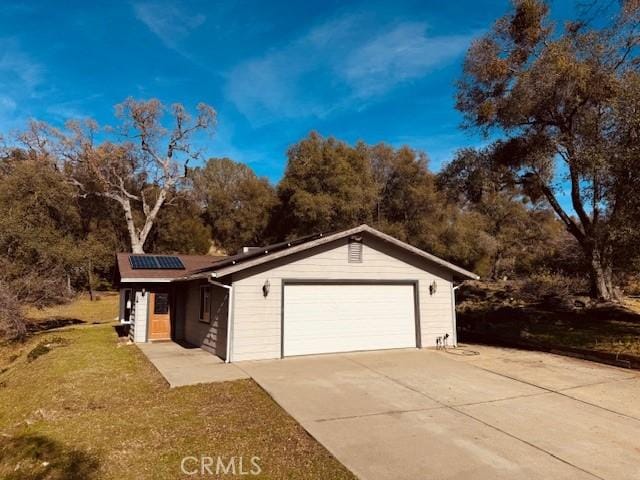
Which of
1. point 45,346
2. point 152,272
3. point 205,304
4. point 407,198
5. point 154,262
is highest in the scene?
point 407,198

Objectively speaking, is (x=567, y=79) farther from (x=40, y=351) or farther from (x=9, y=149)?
(x=9, y=149)

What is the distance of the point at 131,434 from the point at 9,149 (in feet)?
108

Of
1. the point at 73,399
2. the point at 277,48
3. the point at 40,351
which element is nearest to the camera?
the point at 73,399

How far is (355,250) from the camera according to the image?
12562 millimetres

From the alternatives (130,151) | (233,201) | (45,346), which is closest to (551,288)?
(45,346)

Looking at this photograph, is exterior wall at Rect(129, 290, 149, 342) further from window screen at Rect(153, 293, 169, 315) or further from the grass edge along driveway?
the grass edge along driveway

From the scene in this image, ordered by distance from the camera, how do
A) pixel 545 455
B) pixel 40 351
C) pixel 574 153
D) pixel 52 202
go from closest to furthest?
1. pixel 545 455
2. pixel 40 351
3. pixel 574 153
4. pixel 52 202

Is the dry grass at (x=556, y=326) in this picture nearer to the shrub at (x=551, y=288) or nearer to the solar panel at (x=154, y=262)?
the shrub at (x=551, y=288)

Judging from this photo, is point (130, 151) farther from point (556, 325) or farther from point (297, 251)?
point (556, 325)

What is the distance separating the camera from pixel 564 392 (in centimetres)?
791

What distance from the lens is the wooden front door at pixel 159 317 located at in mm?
14898

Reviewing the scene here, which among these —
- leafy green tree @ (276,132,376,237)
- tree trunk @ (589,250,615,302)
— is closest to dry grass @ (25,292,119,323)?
leafy green tree @ (276,132,376,237)

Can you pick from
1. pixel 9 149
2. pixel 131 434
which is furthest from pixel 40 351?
pixel 9 149

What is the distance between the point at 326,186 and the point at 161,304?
49.5ft
